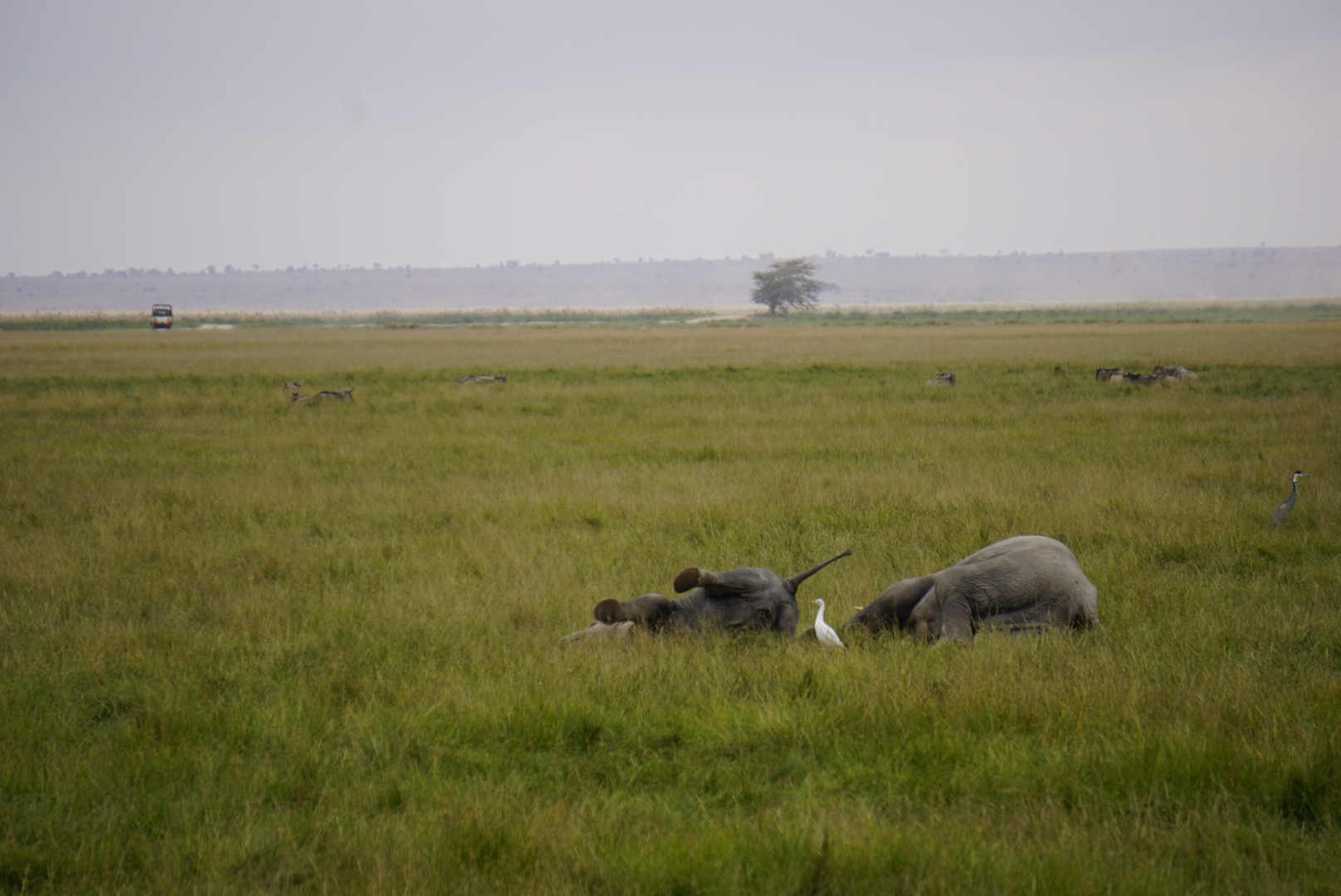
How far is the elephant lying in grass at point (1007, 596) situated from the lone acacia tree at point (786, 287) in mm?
119821

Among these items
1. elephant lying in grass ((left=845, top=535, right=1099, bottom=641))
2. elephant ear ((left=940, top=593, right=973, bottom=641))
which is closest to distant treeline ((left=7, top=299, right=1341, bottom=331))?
elephant lying in grass ((left=845, top=535, right=1099, bottom=641))

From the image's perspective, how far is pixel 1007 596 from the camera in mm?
5770

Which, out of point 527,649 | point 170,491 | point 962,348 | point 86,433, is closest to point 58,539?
point 170,491

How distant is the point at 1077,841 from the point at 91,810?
154 inches

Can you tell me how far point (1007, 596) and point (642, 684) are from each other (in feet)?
7.76

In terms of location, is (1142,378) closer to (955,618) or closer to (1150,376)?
(1150,376)

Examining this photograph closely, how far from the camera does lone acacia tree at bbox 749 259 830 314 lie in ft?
414

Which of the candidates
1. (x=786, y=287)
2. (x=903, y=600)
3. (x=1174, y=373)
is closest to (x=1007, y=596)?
(x=903, y=600)

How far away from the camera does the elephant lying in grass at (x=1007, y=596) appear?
18.9 ft

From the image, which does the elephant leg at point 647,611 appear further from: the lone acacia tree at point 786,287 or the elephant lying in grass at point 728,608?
the lone acacia tree at point 786,287

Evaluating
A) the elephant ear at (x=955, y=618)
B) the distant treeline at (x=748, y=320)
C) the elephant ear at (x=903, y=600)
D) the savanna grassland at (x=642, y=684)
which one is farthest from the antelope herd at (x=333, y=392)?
the distant treeline at (x=748, y=320)

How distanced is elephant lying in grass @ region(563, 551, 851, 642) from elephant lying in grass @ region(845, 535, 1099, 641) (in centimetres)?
46

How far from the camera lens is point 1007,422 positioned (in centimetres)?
1767

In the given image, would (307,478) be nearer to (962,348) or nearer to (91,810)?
(91,810)
